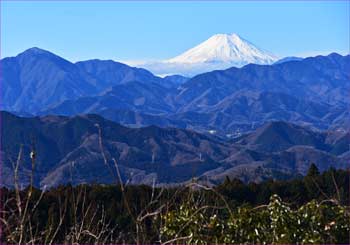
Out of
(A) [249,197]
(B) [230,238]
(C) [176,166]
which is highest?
(B) [230,238]

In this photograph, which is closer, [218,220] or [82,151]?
[218,220]

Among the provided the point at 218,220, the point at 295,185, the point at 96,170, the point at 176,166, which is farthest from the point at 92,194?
the point at 176,166

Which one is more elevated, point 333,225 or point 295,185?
point 333,225

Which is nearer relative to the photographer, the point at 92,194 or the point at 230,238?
the point at 230,238

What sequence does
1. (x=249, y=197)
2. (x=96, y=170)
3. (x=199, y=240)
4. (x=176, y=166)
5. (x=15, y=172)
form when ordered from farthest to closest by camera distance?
(x=176, y=166)
(x=96, y=170)
(x=249, y=197)
(x=199, y=240)
(x=15, y=172)

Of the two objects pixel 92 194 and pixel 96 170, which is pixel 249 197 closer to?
pixel 92 194

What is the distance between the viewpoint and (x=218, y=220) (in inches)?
200

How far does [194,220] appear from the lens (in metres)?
4.87

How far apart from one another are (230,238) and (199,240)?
29cm

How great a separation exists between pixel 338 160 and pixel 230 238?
626 ft

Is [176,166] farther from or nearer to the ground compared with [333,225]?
nearer to the ground

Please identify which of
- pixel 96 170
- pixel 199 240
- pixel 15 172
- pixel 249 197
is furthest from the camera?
pixel 96 170

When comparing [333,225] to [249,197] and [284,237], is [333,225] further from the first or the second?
[249,197]

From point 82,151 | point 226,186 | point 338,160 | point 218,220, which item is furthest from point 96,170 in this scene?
point 218,220
